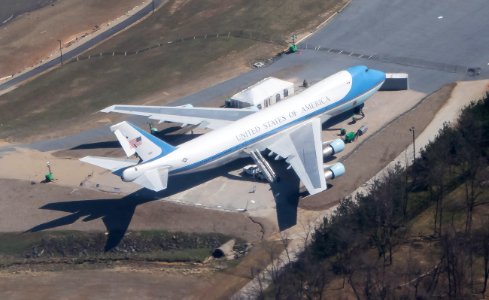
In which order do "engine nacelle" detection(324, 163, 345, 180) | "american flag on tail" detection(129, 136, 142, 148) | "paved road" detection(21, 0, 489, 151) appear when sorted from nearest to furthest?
"american flag on tail" detection(129, 136, 142, 148), "engine nacelle" detection(324, 163, 345, 180), "paved road" detection(21, 0, 489, 151)

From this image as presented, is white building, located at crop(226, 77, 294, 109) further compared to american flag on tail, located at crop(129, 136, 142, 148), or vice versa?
white building, located at crop(226, 77, 294, 109)

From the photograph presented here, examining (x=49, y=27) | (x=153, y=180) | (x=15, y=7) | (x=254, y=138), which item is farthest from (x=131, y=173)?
(x=15, y=7)

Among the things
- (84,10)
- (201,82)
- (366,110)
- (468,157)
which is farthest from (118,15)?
(468,157)

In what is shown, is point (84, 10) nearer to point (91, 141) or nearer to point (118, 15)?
point (118, 15)

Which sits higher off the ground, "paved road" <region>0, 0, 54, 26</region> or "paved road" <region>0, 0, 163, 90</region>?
"paved road" <region>0, 0, 54, 26</region>

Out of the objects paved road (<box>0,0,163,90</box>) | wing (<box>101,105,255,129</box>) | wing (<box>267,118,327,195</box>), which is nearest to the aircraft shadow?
wing (<box>267,118,327,195</box>)

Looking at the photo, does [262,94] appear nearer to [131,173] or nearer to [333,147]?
[333,147]

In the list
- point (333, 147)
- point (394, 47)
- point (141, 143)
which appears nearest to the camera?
point (141, 143)

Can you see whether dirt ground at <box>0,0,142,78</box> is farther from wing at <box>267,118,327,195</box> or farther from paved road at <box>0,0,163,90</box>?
wing at <box>267,118,327,195</box>

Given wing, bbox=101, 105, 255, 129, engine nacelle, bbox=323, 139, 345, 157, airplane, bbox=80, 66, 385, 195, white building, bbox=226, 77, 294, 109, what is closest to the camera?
airplane, bbox=80, 66, 385, 195
